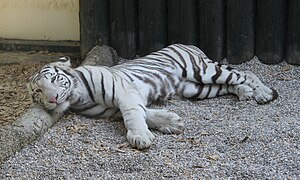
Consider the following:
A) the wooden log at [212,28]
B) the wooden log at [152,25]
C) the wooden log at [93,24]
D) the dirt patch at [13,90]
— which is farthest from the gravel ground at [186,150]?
the wooden log at [93,24]

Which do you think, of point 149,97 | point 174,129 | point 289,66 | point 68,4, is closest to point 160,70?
point 149,97

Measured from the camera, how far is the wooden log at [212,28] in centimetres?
546

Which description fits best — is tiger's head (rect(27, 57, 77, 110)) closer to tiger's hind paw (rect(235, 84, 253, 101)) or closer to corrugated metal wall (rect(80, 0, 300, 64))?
tiger's hind paw (rect(235, 84, 253, 101))

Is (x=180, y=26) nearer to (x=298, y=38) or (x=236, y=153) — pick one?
(x=298, y=38)

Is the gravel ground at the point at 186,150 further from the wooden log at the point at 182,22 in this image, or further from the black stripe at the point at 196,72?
the wooden log at the point at 182,22

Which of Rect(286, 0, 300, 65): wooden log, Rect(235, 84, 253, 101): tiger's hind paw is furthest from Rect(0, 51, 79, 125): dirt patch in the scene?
Rect(286, 0, 300, 65): wooden log

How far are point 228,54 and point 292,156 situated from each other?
2.01 m

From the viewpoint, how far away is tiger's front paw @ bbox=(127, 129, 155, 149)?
3.77 meters

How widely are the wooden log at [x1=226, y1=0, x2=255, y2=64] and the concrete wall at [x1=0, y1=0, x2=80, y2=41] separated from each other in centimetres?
135

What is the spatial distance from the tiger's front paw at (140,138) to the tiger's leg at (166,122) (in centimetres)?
17

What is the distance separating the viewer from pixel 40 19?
619 cm

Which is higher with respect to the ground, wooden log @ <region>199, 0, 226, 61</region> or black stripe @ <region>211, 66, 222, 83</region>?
wooden log @ <region>199, 0, 226, 61</region>

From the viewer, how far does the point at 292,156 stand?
366 cm

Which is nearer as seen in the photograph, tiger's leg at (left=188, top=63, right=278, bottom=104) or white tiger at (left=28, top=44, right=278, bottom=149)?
white tiger at (left=28, top=44, right=278, bottom=149)
